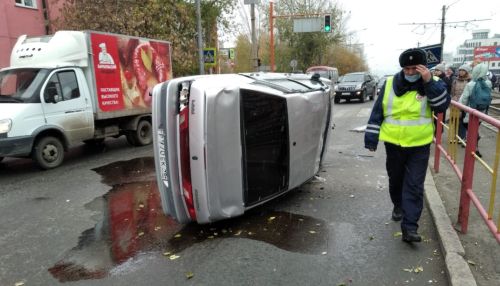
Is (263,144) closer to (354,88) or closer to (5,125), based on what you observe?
(5,125)

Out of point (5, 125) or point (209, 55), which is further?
point (209, 55)

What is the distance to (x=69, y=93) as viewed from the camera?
28.5 feet

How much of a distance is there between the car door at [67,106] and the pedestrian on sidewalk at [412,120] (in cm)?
660

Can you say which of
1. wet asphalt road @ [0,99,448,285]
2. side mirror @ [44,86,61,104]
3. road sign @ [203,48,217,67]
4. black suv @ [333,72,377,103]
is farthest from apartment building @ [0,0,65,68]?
black suv @ [333,72,377,103]

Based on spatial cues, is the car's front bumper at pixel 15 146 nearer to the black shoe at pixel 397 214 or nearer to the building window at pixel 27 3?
the black shoe at pixel 397 214

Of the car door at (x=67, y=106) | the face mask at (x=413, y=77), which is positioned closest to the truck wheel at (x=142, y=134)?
the car door at (x=67, y=106)

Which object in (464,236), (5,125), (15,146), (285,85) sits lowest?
(464,236)

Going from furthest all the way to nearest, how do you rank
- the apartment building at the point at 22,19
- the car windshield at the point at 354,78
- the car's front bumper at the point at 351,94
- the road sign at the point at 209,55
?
the car windshield at the point at 354,78
the car's front bumper at the point at 351,94
the road sign at the point at 209,55
the apartment building at the point at 22,19

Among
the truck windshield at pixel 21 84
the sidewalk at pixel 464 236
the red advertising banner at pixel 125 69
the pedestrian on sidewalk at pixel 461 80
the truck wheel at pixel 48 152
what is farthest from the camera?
the red advertising banner at pixel 125 69

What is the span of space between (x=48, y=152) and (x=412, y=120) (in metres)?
6.96

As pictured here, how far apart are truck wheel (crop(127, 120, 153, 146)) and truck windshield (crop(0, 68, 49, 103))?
2838 millimetres

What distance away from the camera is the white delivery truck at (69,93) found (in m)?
7.83

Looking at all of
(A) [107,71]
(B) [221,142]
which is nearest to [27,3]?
(A) [107,71]

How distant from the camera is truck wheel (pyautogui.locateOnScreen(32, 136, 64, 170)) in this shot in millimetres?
8062
